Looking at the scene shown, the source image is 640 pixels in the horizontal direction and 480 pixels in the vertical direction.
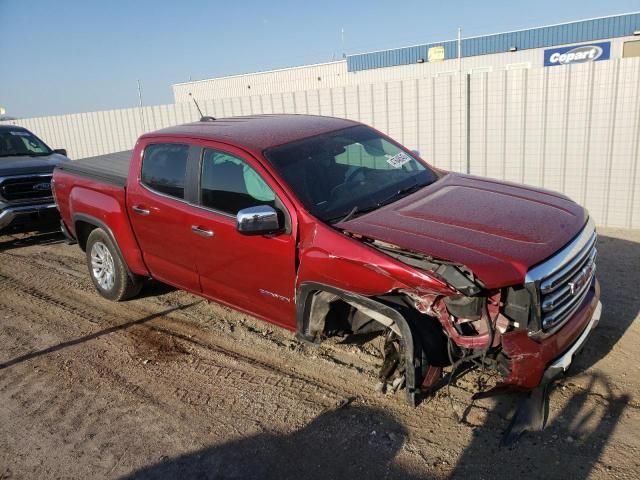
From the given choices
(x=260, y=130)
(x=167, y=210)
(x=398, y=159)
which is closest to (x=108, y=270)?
(x=167, y=210)

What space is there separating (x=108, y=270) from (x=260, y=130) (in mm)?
2524

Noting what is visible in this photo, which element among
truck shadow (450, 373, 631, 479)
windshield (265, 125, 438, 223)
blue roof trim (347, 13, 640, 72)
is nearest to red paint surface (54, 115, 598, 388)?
windshield (265, 125, 438, 223)

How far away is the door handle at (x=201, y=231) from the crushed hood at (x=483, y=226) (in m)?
1.27

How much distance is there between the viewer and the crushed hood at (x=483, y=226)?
2947 mm

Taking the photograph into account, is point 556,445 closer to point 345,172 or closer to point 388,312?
point 388,312

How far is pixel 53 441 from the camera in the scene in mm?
3471

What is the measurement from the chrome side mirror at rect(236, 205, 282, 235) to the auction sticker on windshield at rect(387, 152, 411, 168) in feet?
4.65

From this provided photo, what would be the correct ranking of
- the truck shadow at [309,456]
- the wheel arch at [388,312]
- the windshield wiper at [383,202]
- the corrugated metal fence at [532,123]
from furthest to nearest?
the corrugated metal fence at [532,123]
the windshield wiper at [383,202]
the wheel arch at [388,312]
the truck shadow at [309,456]

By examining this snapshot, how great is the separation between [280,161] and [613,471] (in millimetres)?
2868

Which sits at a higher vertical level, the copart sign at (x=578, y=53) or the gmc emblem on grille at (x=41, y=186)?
the copart sign at (x=578, y=53)

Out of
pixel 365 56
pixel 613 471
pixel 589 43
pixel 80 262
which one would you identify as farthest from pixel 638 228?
pixel 365 56

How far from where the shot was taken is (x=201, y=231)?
4.34m

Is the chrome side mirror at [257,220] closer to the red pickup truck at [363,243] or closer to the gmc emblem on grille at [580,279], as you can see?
the red pickup truck at [363,243]

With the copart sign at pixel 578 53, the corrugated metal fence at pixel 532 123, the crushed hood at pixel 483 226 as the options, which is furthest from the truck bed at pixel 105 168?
the copart sign at pixel 578 53
